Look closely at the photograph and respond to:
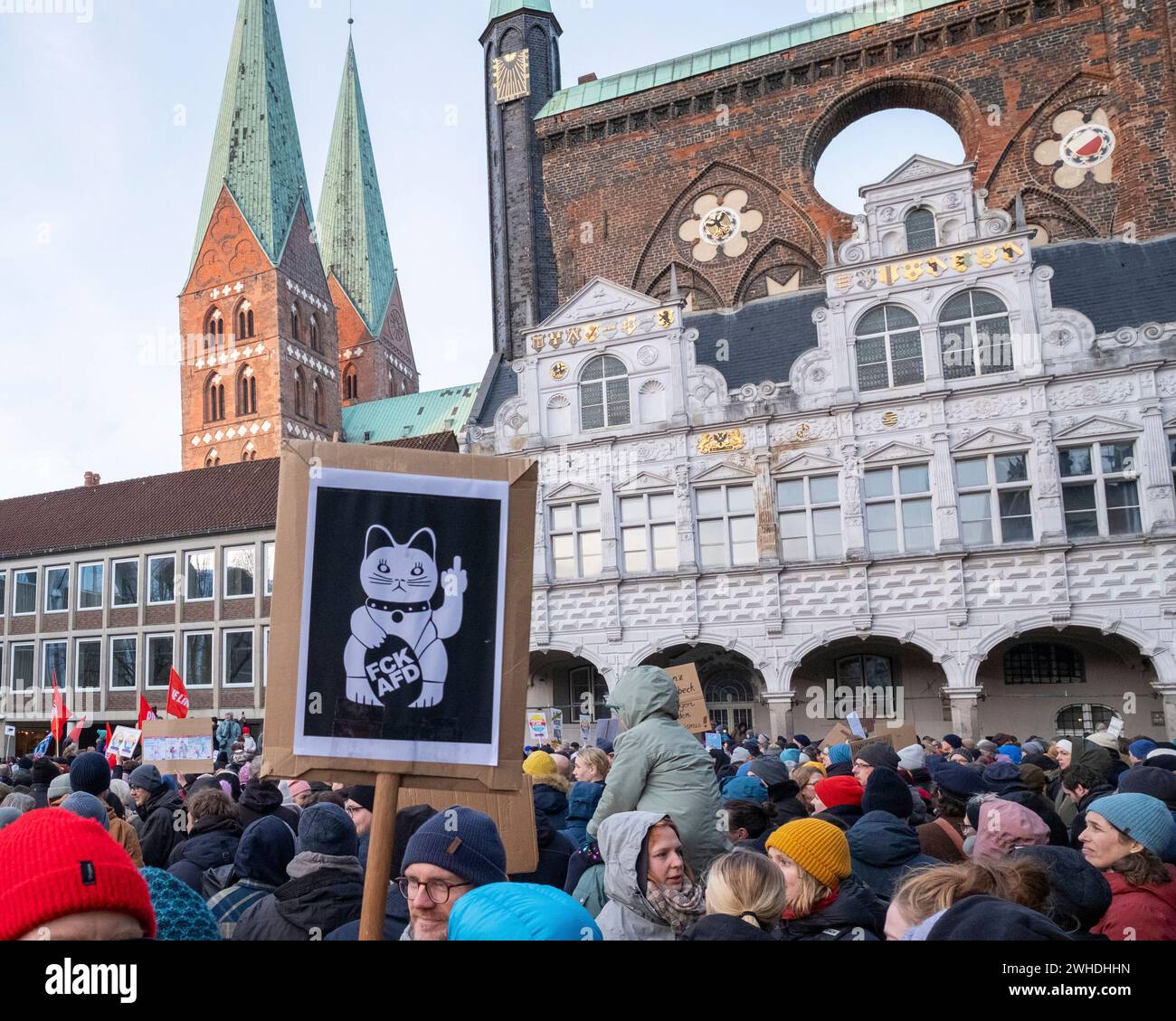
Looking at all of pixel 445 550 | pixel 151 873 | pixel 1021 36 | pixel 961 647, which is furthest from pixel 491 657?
pixel 1021 36

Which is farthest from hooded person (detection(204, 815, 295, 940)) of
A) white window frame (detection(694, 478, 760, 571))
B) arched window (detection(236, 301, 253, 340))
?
arched window (detection(236, 301, 253, 340))

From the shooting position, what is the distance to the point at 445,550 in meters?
3.28

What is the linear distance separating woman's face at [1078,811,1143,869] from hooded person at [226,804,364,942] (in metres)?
2.80

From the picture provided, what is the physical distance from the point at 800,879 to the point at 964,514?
69.8ft

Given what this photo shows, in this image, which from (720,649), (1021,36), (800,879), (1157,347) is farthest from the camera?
(1021,36)

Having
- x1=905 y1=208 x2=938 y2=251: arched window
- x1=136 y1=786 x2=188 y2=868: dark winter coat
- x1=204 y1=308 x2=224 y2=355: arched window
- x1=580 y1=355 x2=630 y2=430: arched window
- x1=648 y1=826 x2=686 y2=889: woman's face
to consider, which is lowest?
x1=136 y1=786 x2=188 y2=868: dark winter coat

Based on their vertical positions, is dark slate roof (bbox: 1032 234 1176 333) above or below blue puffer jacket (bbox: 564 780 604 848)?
above

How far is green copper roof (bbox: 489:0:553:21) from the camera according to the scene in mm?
36812

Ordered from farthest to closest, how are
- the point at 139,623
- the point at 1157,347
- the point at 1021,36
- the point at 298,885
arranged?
the point at 139,623 → the point at 1021,36 → the point at 1157,347 → the point at 298,885

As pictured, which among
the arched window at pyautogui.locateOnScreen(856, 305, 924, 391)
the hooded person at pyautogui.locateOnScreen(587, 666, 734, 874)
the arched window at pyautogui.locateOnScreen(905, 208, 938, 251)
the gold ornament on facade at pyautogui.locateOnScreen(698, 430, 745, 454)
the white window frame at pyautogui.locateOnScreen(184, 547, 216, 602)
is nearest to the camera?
the hooded person at pyautogui.locateOnScreen(587, 666, 734, 874)

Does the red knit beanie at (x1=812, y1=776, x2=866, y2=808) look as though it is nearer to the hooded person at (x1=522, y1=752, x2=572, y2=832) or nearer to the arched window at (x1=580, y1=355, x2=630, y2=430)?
the hooded person at (x1=522, y1=752, x2=572, y2=832)

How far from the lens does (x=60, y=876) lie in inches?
78.0

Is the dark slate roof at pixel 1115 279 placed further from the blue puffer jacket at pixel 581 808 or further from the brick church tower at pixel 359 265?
the brick church tower at pixel 359 265
